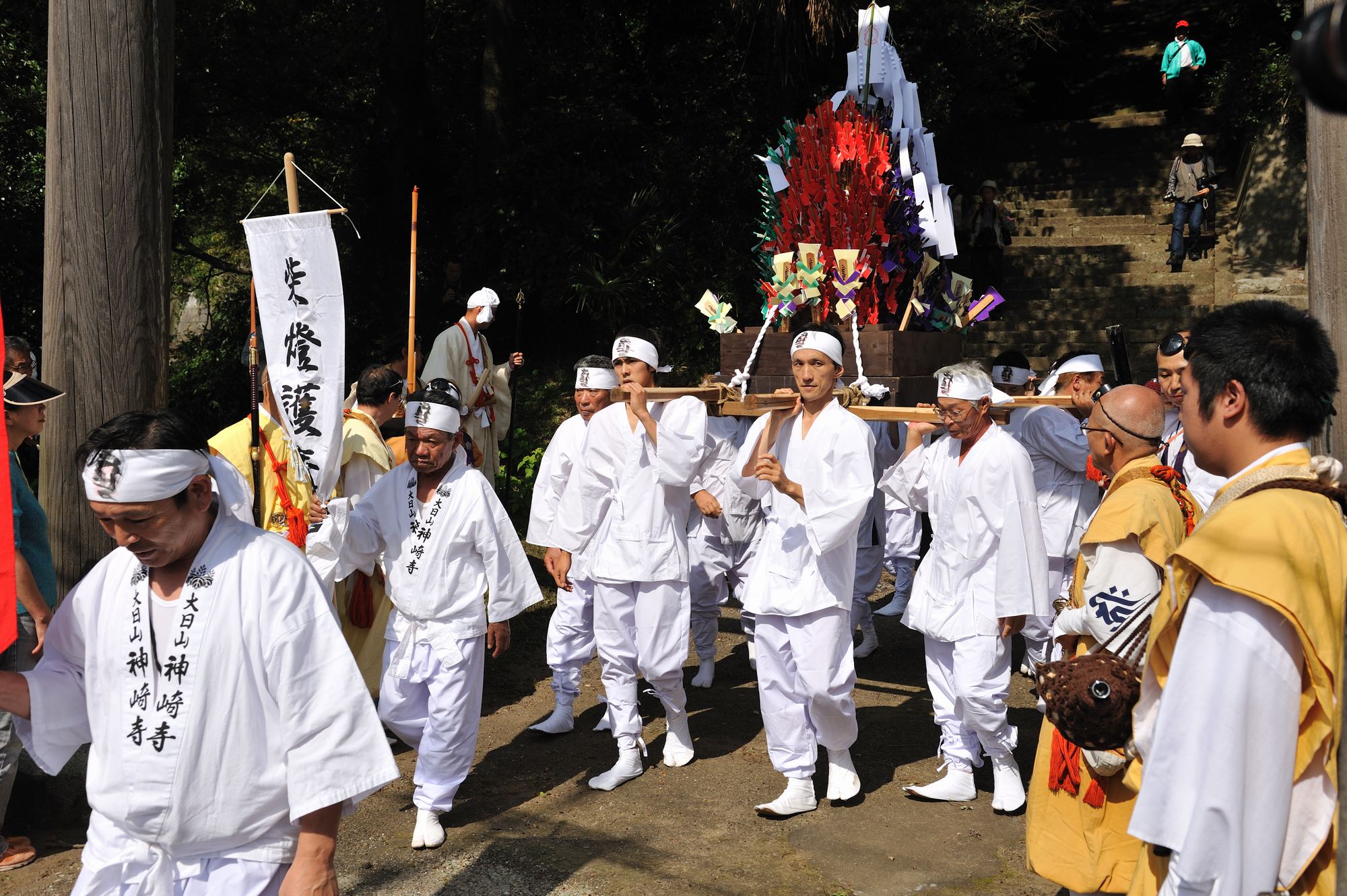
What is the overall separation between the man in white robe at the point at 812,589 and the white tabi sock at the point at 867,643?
8.27 feet

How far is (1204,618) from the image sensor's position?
212cm

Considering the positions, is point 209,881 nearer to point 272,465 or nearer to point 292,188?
point 292,188

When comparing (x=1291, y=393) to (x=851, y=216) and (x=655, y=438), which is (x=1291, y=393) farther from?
(x=851, y=216)

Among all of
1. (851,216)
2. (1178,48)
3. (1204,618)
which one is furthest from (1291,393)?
(1178,48)

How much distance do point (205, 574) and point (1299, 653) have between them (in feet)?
7.65

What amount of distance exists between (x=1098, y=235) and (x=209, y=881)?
55.0 feet

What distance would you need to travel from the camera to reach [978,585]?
5.46 m

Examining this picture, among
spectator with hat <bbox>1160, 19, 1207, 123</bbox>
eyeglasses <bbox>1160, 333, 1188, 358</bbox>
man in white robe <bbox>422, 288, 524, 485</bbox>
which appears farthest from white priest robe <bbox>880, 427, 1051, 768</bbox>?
spectator with hat <bbox>1160, 19, 1207, 123</bbox>

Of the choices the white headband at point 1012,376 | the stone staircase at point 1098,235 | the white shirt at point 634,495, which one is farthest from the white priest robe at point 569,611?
the stone staircase at point 1098,235

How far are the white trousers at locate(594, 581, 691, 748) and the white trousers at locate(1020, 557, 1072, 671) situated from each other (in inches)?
69.1

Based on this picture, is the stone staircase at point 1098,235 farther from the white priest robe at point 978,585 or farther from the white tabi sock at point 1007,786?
the white tabi sock at point 1007,786

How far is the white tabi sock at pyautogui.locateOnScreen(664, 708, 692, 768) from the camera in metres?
6.05

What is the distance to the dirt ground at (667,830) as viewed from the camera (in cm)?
465

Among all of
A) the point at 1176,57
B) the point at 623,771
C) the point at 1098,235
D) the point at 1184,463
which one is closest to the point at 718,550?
the point at 623,771
